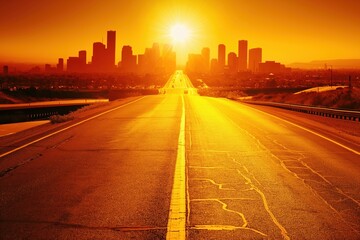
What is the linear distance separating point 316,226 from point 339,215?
2.54ft

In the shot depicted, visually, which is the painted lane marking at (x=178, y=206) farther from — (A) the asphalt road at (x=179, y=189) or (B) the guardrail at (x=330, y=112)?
(B) the guardrail at (x=330, y=112)

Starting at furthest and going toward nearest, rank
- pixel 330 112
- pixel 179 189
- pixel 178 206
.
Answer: pixel 330 112, pixel 179 189, pixel 178 206

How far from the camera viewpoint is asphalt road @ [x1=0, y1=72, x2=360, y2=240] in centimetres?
618

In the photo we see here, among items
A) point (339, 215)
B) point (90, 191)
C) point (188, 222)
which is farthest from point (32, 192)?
point (339, 215)

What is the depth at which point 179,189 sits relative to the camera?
846 cm

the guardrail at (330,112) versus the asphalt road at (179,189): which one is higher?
the guardrail at (330,112)

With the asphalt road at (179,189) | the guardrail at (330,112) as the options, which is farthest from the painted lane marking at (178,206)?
the guardrail at (330,112)

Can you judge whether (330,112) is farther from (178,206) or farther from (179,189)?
(178,206)

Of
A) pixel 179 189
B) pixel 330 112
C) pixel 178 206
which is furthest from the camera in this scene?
pixel 330 112

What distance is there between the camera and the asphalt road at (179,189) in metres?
6.18

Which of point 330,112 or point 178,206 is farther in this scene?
point 330,112

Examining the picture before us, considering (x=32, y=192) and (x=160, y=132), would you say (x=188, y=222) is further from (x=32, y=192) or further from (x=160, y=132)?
(x=160, y=132)

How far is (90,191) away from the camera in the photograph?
27.4ft

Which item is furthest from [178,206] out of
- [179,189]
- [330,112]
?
[330,112]
